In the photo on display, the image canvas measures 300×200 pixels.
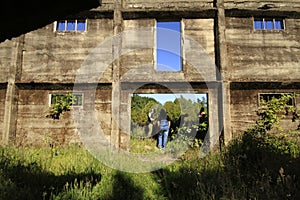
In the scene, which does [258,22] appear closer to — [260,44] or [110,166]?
[260,44]

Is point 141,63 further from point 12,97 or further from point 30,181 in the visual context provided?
point 30,181

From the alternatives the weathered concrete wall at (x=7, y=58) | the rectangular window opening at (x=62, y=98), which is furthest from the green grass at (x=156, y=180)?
the weathered concrete wall at (x=7, y=58)

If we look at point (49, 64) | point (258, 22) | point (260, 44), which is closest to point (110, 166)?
point (49, 64)

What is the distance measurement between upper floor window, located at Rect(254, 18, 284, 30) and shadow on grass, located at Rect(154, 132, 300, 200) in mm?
5336

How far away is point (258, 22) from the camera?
10.4m

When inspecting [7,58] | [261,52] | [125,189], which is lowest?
[125,189]

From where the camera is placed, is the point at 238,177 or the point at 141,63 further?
the point at 141,63

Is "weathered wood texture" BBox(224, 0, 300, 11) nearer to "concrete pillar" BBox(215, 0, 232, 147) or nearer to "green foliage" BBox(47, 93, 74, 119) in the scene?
"concrete pillar" BBox(215, 0, 232, 147)

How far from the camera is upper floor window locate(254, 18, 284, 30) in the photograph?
1036 centimetres

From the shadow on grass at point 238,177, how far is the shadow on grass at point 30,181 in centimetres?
164

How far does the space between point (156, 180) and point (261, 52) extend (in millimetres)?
6900

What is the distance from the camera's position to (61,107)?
9.87m

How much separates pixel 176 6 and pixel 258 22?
10.9 ft

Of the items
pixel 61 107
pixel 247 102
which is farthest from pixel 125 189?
pixel 247 102
